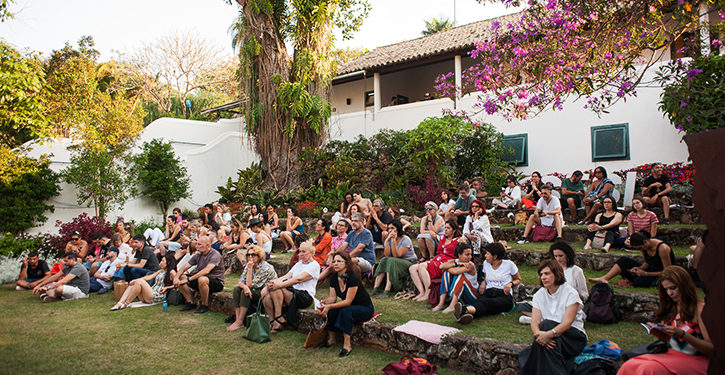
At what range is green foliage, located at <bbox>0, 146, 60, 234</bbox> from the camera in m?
13.1

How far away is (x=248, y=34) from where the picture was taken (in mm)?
16141

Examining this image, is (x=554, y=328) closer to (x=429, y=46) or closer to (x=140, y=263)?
(x=140, y=263)

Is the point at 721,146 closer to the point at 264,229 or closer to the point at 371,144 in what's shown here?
the point at 264,229

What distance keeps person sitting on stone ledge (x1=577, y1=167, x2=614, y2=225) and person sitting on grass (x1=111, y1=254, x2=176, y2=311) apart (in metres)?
8.39

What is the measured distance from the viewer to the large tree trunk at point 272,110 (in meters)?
16.1

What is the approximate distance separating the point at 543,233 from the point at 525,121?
222 inches

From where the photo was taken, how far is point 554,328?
4.38m

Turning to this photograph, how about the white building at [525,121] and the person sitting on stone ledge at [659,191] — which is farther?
the white building at [525,121]

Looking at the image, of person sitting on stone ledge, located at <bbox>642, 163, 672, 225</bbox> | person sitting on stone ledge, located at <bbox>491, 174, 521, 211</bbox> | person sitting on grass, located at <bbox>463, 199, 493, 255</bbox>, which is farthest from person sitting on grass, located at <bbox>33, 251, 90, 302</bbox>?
person sitting on stone ledge, located at <bbox>642, 163, 672, 225</bbox>

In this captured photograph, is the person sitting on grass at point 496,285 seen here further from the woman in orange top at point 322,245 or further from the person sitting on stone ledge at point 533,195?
the person sitting on stone ledge at point 533,195

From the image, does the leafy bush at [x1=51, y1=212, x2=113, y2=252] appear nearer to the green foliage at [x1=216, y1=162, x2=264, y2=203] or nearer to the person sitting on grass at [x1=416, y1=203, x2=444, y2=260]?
the green foliage at [x1=216, y1=162, x2=264, y2=203]

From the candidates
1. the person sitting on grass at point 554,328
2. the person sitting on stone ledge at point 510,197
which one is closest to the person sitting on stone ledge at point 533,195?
the person sitting on stone ledge at point 510,197

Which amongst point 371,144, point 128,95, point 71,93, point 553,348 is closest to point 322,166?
point 371,144

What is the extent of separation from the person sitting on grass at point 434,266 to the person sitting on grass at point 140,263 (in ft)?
19.0
